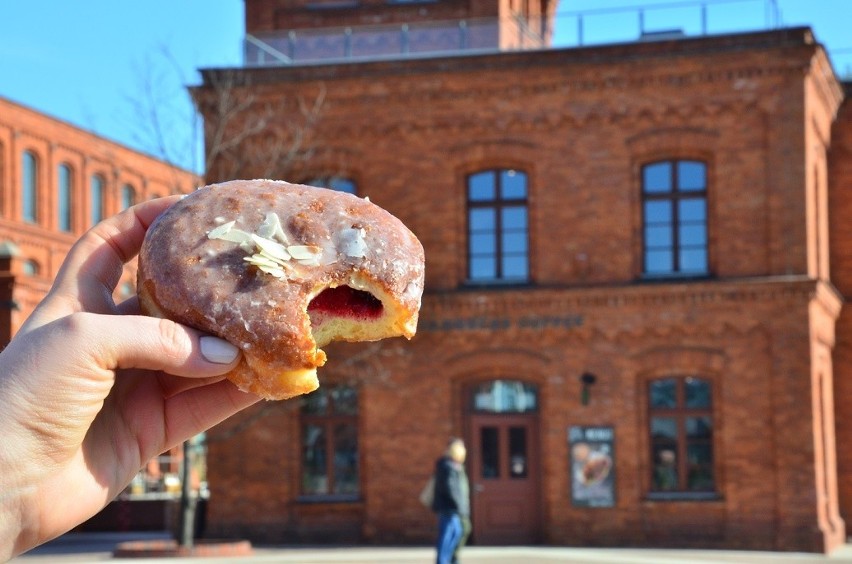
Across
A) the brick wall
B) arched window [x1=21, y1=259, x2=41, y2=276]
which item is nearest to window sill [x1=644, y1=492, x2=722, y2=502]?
the brick wall

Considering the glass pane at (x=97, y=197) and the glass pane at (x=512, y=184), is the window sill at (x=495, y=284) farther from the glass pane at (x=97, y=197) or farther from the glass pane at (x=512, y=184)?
the glass pane at (x=97, y=197)

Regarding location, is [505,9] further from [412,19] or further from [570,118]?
[570,118]

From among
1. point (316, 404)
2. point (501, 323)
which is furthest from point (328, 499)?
point (501, 323)

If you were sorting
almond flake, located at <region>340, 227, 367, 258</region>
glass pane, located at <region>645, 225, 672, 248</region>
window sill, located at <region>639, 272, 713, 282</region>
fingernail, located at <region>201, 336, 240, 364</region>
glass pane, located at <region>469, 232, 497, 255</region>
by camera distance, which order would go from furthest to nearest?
glass pane, located at <region>469, 232, 497, 255</region>, glass pane, located at <region>645, 225, 672, 248</region>, window sill, located at <region>639, 272, 713, 282</region>, almond flake, located at <region>340, 227, 367, 258</region>, fingernail, located at <region>201, 336, 240, 364</region>

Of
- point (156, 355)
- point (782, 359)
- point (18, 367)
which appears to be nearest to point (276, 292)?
point (156, 355)

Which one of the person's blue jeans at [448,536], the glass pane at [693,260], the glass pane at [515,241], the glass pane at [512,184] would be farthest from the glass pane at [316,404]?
the person's blue jeans at [448,536]

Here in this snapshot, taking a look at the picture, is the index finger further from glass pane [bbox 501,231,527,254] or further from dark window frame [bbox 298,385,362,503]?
dark window frame [bbox 298,385,362,503]
